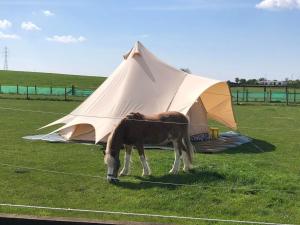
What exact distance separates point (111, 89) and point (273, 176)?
7.48 m

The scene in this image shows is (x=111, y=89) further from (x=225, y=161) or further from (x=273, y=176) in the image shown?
(x=273, y=176)

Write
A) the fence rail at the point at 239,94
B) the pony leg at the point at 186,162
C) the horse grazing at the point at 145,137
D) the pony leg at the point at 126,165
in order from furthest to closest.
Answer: the fence rail at the point at 239,94 → the pony leg at the point at 186,162 → the pony leg at the point at 126,165 → the horse grazing at the point at 145,137

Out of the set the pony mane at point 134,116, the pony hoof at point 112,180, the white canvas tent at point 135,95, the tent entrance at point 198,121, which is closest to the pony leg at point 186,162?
the pony mane at point 134,116

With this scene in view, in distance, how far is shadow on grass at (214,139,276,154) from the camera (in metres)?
14.9

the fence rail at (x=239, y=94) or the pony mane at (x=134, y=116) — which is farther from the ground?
the pony mane at (x=134, y=116)

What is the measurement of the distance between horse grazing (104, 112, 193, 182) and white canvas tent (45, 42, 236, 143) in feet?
10.9

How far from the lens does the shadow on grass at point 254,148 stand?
1493 cm

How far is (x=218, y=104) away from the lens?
61.7 feet

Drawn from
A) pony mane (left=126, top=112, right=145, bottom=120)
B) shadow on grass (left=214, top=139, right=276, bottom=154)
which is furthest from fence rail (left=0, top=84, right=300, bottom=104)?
pony mane (left=126, top=112, right=145, bottom=120)

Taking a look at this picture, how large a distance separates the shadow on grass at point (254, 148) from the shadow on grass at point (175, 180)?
13.7ft

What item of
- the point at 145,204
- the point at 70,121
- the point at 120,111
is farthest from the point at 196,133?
the point at 145,204

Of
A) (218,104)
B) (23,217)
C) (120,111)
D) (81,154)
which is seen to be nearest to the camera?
(23,217)

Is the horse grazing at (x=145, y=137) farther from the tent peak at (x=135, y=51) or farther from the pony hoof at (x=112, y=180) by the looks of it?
the tent peak at (x=135, y=51)

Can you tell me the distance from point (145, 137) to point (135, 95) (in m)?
4.87
